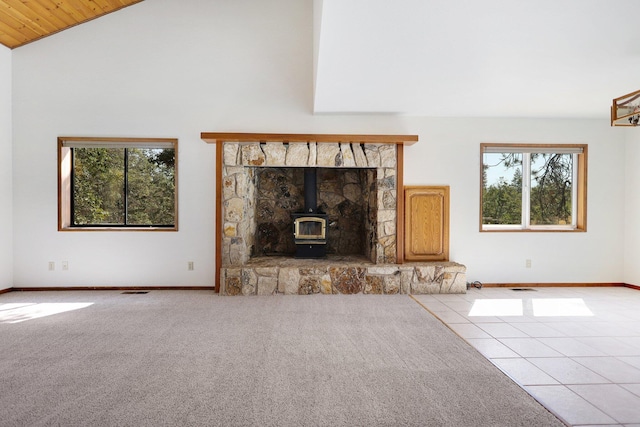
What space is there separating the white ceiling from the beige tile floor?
7.53ft

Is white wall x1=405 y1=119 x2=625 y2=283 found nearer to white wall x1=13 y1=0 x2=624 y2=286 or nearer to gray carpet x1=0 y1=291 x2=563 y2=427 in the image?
white wall x1=13 y1=0 x2=624 y2=286

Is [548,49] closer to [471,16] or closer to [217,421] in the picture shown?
[471,16]

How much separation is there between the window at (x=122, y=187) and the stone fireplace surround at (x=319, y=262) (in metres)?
0.94

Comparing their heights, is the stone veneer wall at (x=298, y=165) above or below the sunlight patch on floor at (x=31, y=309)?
above

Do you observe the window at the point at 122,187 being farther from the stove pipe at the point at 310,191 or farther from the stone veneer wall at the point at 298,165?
the stove pipe at the point at 310,191

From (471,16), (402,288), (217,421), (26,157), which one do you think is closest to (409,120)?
(402,288)

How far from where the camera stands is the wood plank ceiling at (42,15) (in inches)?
174

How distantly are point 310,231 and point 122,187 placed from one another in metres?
2.58

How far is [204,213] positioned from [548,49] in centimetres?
407

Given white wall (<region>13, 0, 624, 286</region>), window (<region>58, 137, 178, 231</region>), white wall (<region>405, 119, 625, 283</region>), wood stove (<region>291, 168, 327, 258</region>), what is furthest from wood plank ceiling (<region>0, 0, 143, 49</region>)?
white wall (<region>405, 119, 625, 283</region>)

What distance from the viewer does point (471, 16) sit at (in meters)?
2.60

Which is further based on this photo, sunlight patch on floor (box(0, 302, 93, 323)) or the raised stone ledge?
the raised stone ledge

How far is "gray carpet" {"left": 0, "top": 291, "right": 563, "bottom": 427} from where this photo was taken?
2029mm

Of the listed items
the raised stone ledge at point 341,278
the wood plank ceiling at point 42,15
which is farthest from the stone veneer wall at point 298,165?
the wood plank ceiling at point 42,15
